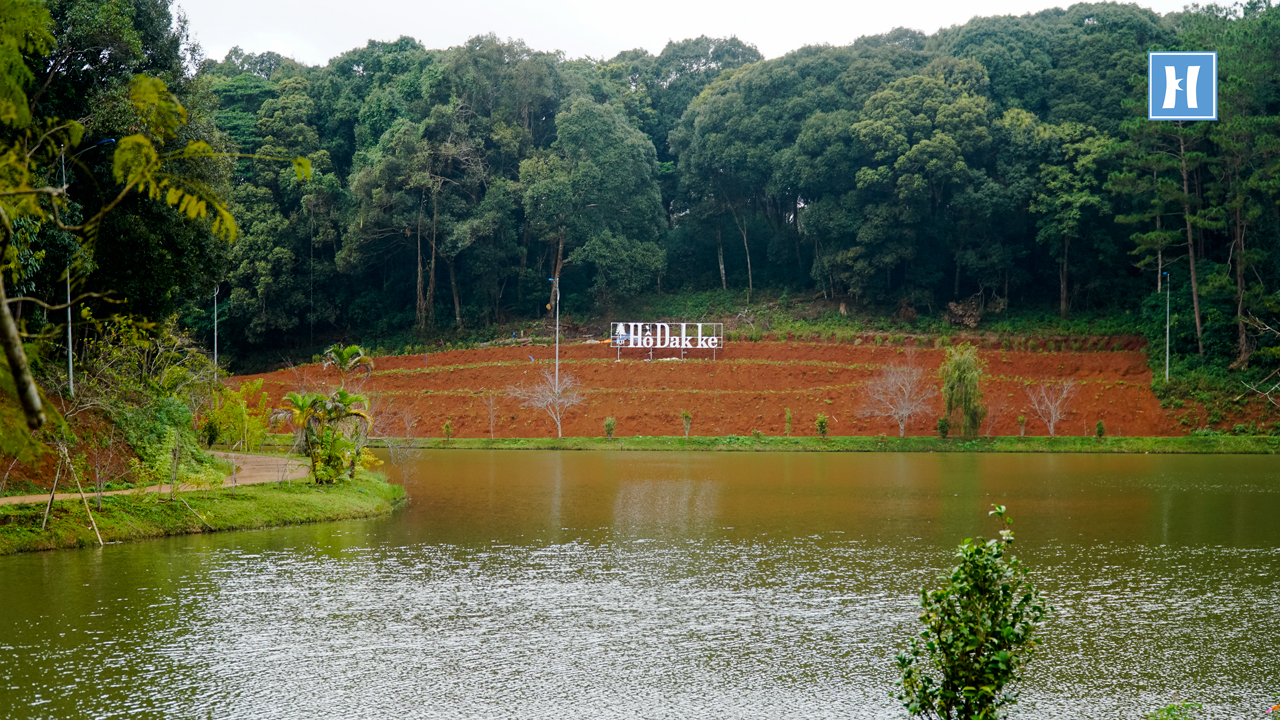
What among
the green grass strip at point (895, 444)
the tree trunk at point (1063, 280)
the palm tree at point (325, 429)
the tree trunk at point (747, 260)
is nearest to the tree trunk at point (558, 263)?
the tree trunk at point (747, 260)

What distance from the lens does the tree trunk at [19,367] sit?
3881 mm

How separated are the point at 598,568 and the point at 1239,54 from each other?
5058 cm

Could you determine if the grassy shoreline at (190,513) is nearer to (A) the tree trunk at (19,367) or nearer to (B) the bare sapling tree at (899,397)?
(A) the tree trunk at (19,367)

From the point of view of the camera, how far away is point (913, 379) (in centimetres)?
4722

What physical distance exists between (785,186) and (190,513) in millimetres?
52498

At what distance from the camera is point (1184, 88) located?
163ft

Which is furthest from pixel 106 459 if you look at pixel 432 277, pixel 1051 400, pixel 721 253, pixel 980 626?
pixel 721 253

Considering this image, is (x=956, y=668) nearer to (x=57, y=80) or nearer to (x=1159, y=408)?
(x=57, y=80)

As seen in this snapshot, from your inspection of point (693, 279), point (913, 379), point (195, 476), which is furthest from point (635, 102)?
point (195, 476)

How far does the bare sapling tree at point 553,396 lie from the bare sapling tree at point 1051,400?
22275 millimetres

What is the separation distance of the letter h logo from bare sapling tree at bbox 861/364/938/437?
18122 millimetres

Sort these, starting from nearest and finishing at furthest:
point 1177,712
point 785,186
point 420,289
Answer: point 1177,712 → point 420,289 → point 785,186

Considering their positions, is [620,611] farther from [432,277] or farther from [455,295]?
[455,295]

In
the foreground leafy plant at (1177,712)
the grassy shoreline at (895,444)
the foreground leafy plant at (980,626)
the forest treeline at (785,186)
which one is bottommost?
the grassy shoreline at (895,444)
